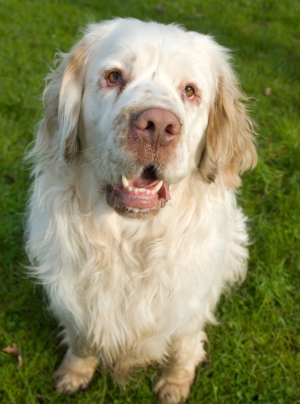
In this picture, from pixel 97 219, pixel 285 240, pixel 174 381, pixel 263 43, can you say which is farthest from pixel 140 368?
pixel 263 43

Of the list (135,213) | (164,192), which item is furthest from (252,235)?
(135,213)

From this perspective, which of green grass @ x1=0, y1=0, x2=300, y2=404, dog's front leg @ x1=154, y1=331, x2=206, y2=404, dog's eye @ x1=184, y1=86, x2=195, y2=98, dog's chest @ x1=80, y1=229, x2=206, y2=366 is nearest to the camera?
dog's eye @ x1=184, y1=86, x2=195, y2=98

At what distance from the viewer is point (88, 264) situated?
223 centimetres

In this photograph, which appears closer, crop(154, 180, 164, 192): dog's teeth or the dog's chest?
crop(154, 180, 164, 192): dog's teeth

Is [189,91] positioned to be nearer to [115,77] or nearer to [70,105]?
[115,77]

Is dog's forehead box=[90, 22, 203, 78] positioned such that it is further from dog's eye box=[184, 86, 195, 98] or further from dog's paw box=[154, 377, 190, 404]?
dog's paw box=[154, 377, 190, 404]

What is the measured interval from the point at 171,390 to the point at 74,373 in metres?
0.70

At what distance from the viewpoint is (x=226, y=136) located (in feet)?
7.43

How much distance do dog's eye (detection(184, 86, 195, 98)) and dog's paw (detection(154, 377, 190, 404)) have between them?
6.40 ft

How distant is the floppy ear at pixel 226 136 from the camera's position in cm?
226

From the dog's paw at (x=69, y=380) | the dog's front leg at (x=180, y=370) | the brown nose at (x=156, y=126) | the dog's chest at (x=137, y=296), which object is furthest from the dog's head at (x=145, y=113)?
the dog's paw at (x=69, y=380)

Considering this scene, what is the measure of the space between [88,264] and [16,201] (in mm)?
1884

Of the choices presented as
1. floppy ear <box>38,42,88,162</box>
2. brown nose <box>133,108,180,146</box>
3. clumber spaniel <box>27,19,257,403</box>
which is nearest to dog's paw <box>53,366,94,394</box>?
clumber spaniel <box>27,19,257,403</box>

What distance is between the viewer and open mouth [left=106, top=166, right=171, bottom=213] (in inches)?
74.2
